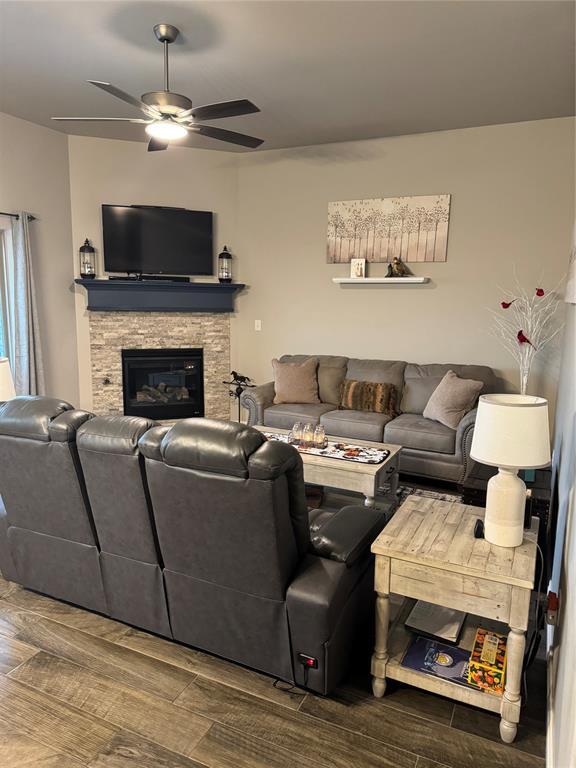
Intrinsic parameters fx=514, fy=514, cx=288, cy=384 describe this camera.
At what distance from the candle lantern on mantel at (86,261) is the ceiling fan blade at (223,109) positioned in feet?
8.94

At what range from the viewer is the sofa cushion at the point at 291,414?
476 cm

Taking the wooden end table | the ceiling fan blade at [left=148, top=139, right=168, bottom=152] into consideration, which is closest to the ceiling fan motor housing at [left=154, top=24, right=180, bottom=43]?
the ceiling fan blade at [left=148, top=139, right=168, bottom=152]

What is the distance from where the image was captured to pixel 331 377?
523 centimetres

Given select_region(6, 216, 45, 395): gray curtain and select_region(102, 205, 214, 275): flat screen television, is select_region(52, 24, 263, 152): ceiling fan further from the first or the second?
select_region(102, 205, 214, 275): flat screen television

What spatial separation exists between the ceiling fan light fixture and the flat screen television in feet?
7.66

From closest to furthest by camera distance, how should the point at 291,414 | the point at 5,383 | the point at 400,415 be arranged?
the point at 5,383
the point at 400,415
the point at 291,414

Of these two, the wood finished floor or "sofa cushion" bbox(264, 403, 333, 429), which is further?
"sofa cushion" bbox(264, 403, 333, 429)

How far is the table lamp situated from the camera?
177 cm

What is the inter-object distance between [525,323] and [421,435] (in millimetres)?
1569

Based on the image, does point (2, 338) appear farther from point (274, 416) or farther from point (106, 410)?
point (274, 416)

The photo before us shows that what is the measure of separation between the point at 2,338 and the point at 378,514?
4090 millimetres

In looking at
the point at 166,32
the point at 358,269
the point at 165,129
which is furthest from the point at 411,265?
the point at 166,32

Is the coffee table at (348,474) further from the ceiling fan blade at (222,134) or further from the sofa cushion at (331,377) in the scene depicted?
the ceiling fan blade at (222,134)

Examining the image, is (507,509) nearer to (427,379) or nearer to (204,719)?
(204,719)
